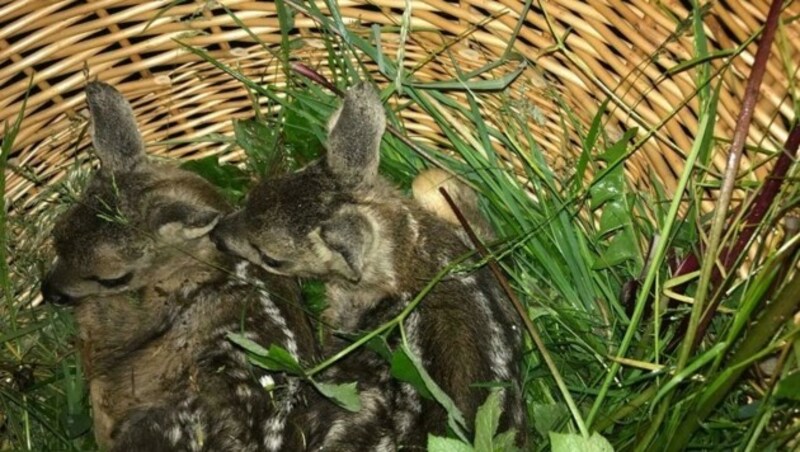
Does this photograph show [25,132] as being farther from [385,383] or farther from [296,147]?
[385,383]

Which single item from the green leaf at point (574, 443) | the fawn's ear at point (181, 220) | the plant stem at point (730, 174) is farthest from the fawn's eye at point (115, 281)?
the plant stem at point (730, 174)

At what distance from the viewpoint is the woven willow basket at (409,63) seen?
3791 mm

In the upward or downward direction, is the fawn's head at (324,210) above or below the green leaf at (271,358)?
above

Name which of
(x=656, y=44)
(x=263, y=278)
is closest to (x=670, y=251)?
(x=656, y=44)

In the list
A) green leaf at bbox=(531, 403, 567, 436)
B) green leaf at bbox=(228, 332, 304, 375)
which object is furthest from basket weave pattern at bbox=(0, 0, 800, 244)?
green leaf at bbox=(228, 332, 304, 375)

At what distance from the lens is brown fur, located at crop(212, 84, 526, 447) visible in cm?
361

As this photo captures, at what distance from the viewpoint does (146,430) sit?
358 cm

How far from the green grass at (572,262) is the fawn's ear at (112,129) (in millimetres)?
320

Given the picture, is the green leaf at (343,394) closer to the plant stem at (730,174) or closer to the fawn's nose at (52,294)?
the plant stem at (730,174)

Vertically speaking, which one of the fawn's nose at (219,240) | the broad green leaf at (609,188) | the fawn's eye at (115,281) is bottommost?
the fawn's eye at (115,281)

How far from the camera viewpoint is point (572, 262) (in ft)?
13.0

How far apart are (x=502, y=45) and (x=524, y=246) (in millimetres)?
786

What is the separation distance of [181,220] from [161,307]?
1.46ft

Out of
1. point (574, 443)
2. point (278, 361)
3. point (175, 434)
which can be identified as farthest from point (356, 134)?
point (574, 443)
